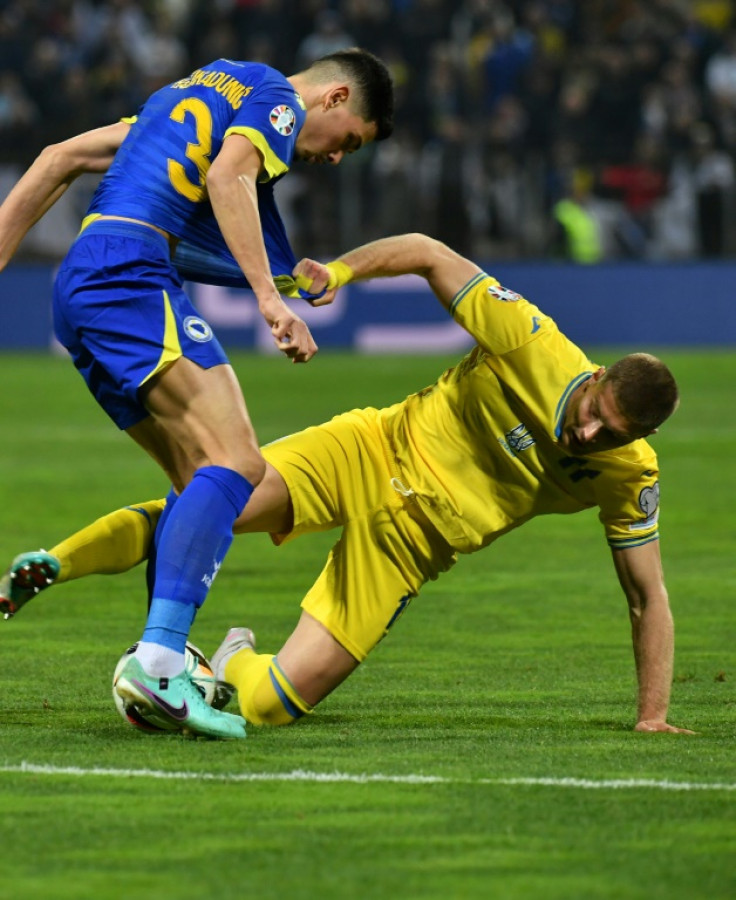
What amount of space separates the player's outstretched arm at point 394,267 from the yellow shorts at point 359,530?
1.71 ft

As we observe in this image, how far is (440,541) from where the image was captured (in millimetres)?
5715

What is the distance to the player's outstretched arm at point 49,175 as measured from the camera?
5500 millimetres

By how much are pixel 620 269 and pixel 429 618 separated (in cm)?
1396

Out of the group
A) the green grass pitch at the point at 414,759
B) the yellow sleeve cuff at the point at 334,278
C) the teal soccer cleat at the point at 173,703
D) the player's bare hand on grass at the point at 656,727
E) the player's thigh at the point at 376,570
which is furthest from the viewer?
the player's thigh at the point at 376,570

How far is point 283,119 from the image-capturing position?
5.17m

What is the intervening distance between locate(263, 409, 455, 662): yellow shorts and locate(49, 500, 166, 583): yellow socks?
1.40 feet

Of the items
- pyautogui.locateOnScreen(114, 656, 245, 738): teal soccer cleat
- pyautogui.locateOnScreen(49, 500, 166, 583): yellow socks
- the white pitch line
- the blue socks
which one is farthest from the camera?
pyautogui.locateOnScreen(49, 500, 166, 583): yellow socks

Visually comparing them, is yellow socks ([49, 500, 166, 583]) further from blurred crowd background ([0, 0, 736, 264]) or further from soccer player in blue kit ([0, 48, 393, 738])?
blurred crowd background ([0, 0, 736, 264])

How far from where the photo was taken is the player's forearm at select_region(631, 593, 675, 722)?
527 centimetres

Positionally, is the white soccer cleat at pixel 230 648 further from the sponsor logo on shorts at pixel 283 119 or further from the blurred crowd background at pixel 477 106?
the blurred crowd background at pixel 477 106

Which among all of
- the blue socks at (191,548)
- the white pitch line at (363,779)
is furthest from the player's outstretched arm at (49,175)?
the white pitch line at (363,779)

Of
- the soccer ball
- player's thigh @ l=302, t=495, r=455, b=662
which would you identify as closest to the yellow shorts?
player's thigh @ l=302, t=495, r=455, b=662

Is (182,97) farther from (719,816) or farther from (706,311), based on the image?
(706,311)

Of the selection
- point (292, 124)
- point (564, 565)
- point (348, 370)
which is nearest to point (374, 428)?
point (292, 124)
